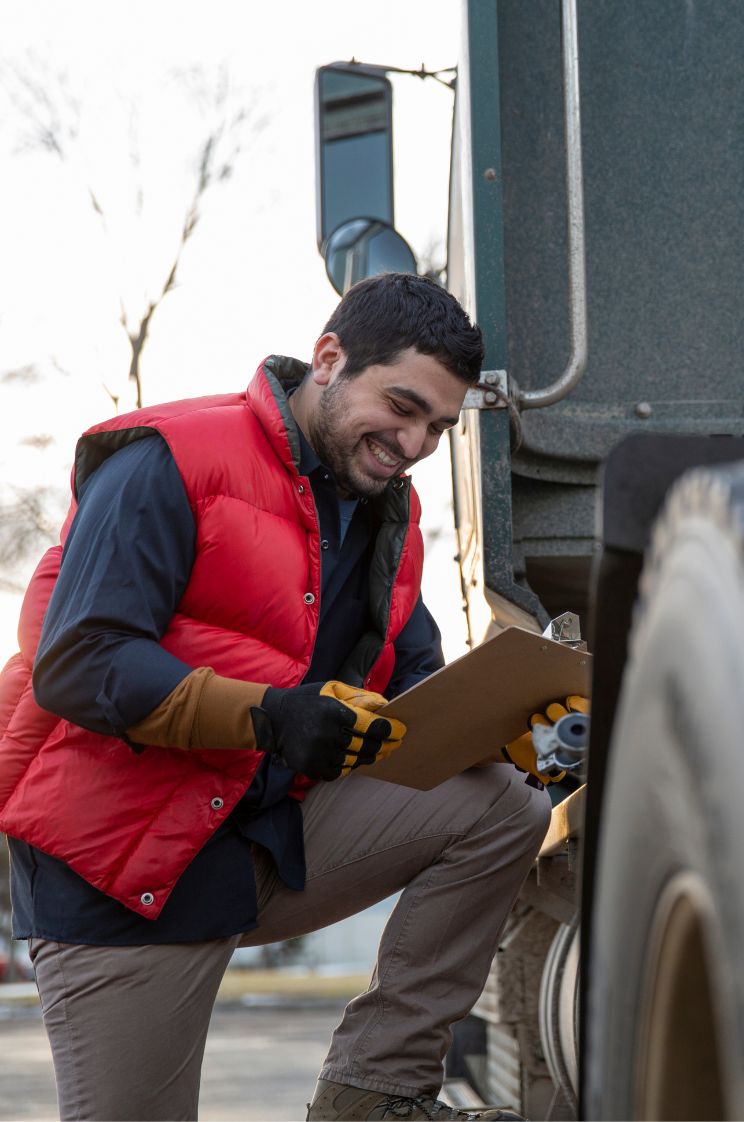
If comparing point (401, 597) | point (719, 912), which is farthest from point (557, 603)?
point (719, 912)

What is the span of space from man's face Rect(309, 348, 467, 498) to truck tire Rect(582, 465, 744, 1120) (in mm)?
1417

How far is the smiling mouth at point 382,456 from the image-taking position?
2.53m

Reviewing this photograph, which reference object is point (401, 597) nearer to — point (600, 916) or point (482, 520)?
point (482, 520)

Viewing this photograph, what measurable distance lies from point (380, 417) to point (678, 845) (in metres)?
1.67

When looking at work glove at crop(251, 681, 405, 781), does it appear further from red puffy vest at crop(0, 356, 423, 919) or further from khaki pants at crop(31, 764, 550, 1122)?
khaki pants at crop(31, 764, 550, 1122)

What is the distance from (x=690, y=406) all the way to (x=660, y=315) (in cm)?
22

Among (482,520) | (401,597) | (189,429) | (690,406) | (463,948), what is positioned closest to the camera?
(189,429)

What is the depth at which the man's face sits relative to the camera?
2508 millimetres

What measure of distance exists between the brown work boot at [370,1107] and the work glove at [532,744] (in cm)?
55

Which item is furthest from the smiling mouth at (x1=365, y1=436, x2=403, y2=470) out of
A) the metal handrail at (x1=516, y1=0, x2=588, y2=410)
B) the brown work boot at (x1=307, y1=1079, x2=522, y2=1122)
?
the brown work boot at (x1=307, y1=1079, x2=522, y2=1122)

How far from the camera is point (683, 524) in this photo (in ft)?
A: 3.15

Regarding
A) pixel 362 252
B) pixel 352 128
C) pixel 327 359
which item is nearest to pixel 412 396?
pixel 327 359

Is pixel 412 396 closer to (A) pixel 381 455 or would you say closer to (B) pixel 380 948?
(A) pixel 381 455

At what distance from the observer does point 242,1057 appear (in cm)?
670
